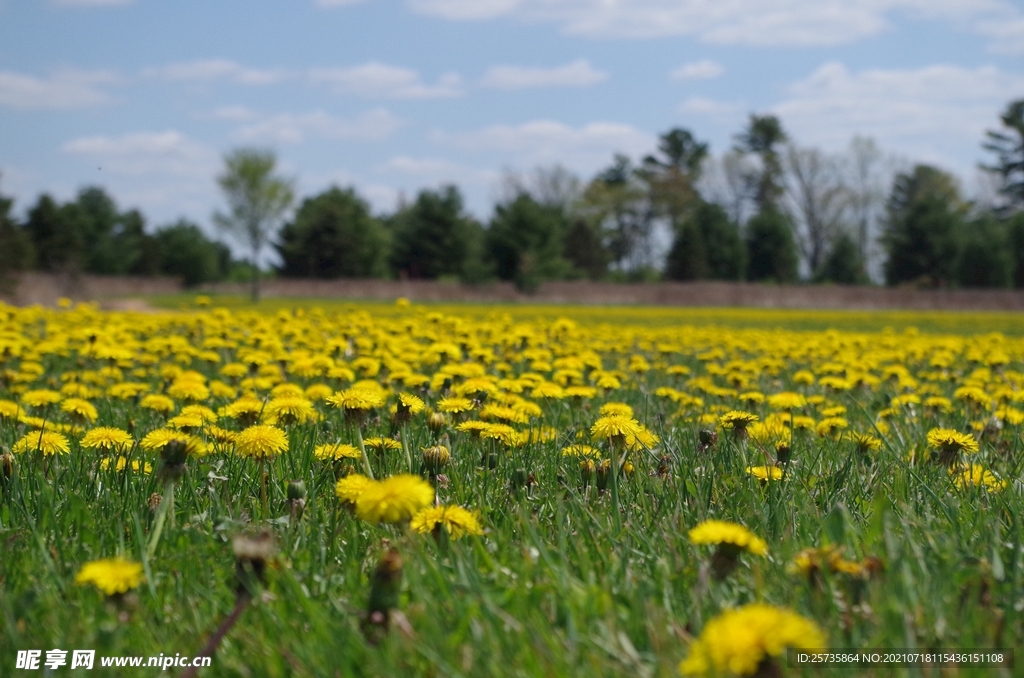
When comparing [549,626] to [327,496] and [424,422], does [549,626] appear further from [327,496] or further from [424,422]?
[424,422]

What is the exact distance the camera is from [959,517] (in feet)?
5.96

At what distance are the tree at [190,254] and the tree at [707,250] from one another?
28494mm

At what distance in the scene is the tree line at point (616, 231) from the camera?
47.2 m

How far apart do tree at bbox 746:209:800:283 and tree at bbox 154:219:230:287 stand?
110 ft

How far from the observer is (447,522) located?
1494 millimetres

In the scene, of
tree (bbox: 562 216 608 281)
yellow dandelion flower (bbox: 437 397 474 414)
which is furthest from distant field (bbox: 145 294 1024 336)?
tree (bbox: 562 216 608 281)

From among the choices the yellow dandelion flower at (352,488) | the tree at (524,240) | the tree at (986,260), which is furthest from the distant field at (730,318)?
the tree at (986,260)

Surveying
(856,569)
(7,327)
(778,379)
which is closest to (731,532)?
(856,569)

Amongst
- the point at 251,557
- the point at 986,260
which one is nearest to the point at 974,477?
the point at 251,557

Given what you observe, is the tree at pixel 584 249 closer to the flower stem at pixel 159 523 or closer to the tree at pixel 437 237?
the tree at pixel 437 237

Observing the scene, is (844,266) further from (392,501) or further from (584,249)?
(392,501)

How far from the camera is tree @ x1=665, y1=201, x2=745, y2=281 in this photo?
51.8 m

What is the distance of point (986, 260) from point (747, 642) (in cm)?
5358

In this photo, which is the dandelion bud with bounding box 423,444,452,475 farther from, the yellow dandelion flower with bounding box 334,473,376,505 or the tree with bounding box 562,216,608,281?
the tree with bounding box 562,216,608,281
